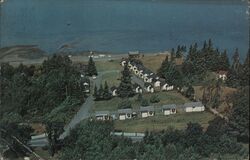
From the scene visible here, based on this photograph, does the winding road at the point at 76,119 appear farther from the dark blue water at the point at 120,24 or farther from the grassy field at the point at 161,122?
the dark blue water at the point at 120,24

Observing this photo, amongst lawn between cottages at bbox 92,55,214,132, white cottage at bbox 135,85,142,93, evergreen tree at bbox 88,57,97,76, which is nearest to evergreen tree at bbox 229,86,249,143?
lawn between cottages at bbox 92,55,214,132

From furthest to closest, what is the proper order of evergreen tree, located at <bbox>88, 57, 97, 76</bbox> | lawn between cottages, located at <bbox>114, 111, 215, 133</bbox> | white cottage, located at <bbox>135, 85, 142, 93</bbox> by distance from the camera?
evergreen tree, located at <bbox>88, 57, 97, 76</bbox>
white cottage, located at <bbox>135, 85, 142, 93</bbox>
lawn between cottages, located at <bbox>114, 111, 215, 133</bbox>

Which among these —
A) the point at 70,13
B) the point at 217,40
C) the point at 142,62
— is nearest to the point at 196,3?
the point at 217,40

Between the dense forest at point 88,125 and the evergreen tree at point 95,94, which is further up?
the dense forest at point 88,125

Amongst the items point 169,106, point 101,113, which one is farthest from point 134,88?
point 101,113

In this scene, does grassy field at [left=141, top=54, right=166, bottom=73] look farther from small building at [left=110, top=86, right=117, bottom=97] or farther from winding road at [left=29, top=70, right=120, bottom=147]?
winding road at [left=29, top=70, right=120, bottom=147]

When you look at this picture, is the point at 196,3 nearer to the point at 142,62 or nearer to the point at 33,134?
the point at 142,62

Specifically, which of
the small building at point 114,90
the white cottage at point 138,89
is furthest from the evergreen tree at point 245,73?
the small building at point 114,90
